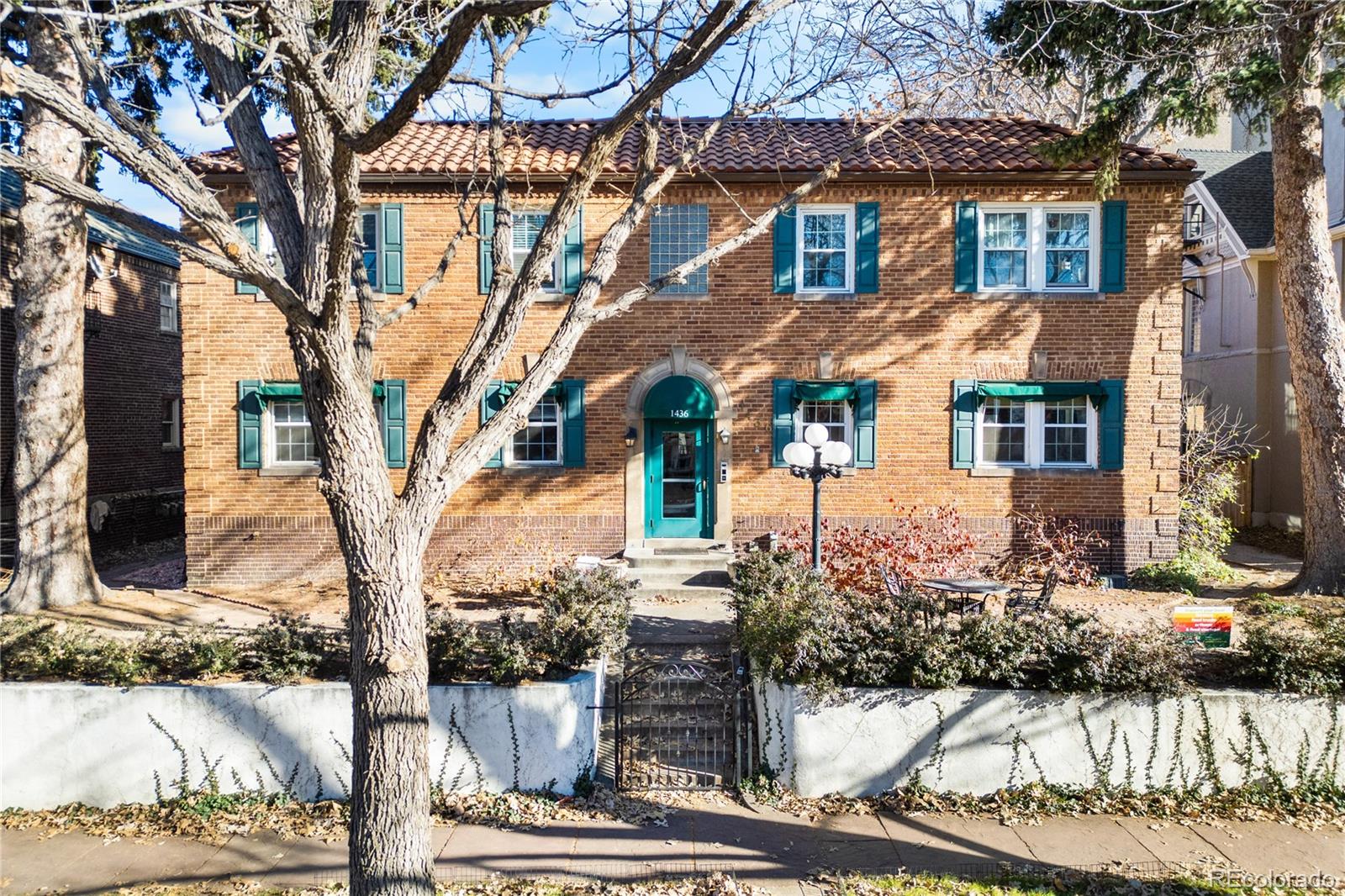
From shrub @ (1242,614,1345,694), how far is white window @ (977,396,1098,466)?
671 centimetres

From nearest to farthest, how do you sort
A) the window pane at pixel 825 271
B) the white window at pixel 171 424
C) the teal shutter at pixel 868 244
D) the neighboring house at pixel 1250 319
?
the teal shutter at pixel 868 244 < the window pane at pixel 825 271 < the neighboring house at pixel 1250 319 < the white window at pixel 171 424

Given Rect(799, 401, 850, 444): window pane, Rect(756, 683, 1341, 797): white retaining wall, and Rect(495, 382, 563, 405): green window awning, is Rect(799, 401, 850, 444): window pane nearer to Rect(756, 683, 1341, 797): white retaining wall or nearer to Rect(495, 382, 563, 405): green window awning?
Answer: Rect(495, 382, 563, 405): green window awning

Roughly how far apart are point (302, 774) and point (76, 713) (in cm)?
185

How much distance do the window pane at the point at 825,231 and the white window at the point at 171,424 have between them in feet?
54.2

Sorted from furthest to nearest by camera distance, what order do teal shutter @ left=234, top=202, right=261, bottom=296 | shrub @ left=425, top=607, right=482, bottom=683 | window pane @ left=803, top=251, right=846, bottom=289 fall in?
window pane @ left=803, top=251, right=846, bottom=289, teal shutter @ left=234, top=202, right=261, bottom=296, shrub @ left=425, top=607, right=482, bottom=683

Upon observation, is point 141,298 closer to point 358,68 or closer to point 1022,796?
Result: point 358,68

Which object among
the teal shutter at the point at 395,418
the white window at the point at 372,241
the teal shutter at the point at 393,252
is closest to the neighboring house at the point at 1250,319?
the teal shutter at the point at 395,418

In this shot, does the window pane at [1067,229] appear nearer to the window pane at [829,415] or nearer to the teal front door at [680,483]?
the window pane at [829,415]

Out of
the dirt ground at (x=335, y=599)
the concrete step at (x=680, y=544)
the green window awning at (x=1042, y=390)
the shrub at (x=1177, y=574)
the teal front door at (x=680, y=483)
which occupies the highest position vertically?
the green window awning at (x=1042, y=390)

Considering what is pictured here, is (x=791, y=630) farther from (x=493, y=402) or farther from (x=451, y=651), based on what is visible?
(x=493, y=402)

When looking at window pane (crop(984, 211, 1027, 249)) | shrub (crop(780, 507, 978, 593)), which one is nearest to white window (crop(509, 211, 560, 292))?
shrub (crop(780, 507, 978, 593))

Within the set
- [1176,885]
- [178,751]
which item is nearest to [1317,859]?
[1176,885]

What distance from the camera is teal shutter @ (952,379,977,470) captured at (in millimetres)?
13148

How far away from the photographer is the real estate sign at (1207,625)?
269 inches
